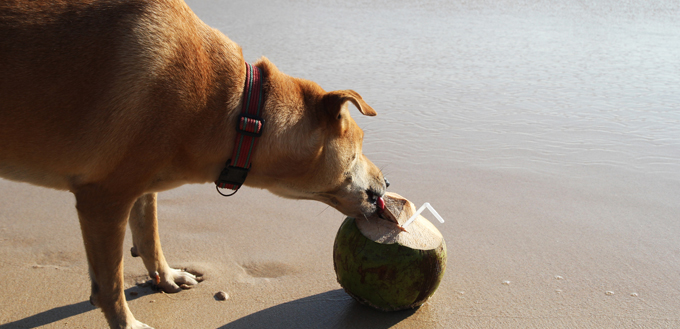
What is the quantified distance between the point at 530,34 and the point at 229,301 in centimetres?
1113

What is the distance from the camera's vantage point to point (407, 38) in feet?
40.1

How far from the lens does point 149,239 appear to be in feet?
12.3

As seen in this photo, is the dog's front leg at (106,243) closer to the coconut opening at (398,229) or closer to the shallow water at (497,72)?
the coconut opening at (398,229)

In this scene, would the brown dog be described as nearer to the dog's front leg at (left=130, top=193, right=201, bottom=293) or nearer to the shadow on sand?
the shadow on sand

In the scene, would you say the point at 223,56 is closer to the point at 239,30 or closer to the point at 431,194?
the point at 431,194

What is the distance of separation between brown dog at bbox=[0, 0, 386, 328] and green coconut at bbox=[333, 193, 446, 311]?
22.3 inches

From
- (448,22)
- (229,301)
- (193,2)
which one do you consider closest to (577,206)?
(229,301)

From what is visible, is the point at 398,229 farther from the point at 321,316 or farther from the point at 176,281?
the point at 176,281

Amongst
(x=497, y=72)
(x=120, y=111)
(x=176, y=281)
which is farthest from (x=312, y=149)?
(x=497, y=72)

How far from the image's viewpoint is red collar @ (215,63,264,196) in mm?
3064

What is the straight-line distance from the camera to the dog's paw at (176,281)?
12.4ft

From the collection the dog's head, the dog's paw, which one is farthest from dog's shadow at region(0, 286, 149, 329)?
the dog's head

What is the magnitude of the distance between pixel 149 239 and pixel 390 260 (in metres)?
1.67

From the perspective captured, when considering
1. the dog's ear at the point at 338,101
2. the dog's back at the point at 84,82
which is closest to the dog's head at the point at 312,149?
the dog's ear at the point at 338,101
